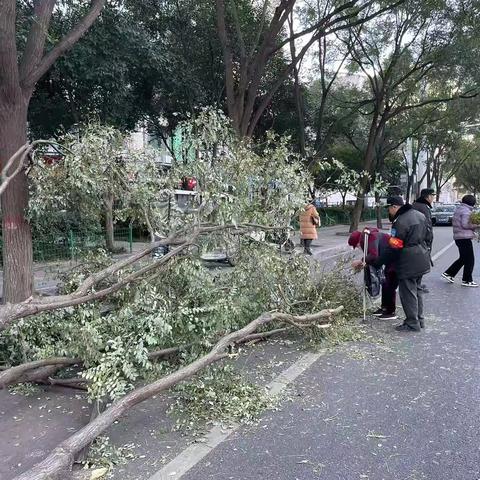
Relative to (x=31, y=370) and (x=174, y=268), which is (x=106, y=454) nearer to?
(x=31, y=370)

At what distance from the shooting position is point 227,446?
3570 mm

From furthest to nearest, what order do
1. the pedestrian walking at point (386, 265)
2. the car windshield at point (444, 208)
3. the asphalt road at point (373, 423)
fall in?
the car windshield at point (444, 208), the pedestrian walking at point (386, 265), the asphalt road at point (373, 423)

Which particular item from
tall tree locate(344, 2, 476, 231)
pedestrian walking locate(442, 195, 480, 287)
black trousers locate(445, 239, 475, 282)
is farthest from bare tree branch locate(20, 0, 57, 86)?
tall tree locate(344, 2, 476, 231)

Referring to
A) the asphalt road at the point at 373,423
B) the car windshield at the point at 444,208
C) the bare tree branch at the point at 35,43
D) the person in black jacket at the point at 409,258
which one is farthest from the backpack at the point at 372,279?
the car windshield at the point at 444,208

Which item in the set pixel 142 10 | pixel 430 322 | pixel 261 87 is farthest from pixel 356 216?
pixel 430 322

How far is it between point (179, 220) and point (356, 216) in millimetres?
18901

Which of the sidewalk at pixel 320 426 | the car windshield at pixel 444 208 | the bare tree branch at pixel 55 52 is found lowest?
the sidewalk at pixel 320 426

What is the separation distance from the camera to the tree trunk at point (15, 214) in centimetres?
668

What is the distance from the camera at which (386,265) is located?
281 inches

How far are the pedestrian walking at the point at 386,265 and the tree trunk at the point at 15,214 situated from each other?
4333 millimetres

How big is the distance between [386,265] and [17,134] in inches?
202

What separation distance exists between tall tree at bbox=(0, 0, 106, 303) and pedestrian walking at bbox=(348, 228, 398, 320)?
4.36 m

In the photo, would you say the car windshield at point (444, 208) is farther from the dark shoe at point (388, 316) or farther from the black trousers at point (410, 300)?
the black trousers at point (410, 300)

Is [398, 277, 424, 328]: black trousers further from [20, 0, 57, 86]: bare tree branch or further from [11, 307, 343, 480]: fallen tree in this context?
[20, 0, 57, 86]: bare tree branch
